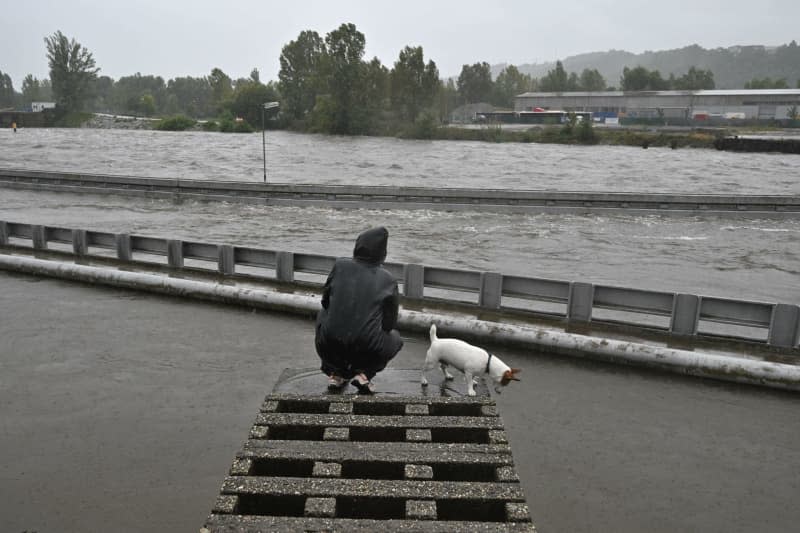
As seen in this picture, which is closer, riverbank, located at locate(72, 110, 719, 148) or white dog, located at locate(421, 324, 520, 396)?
white dog, located at locate(421, 324, 520, 396)

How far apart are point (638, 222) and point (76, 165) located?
45.7 meters

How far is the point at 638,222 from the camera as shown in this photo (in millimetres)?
28906

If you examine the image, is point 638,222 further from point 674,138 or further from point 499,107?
point 499,107

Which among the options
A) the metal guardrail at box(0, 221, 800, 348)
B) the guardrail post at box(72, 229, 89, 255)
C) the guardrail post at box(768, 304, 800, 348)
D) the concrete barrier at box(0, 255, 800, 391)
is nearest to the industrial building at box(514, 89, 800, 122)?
the metal guardrail at box(0, 221, 800, 348)

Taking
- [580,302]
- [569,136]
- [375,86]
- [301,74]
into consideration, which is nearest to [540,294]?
[580,302]

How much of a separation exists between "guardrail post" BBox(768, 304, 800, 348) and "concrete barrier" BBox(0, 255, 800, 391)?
0.92 m

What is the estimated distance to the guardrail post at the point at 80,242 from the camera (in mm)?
15125

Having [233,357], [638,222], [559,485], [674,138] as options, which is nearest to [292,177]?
[638,222]

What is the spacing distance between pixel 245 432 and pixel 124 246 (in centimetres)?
899

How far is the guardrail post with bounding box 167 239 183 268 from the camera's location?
45.5 feet

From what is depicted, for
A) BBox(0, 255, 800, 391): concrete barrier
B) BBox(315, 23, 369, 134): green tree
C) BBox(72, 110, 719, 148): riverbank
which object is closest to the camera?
BBox(0, 255, 800, 391): concrete barrier

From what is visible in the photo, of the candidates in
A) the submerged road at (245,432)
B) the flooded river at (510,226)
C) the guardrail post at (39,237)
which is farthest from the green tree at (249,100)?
the submerged road at (245,432)

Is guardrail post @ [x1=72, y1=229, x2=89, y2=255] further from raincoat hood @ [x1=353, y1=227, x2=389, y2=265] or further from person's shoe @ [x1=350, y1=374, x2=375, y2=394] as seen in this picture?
raincoat hood @ [x1=353, y1=227, x2=389, y2=265]

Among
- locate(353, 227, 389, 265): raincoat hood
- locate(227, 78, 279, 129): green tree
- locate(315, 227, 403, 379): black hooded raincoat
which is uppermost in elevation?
locate(227, 78, 279, 129): green tree
